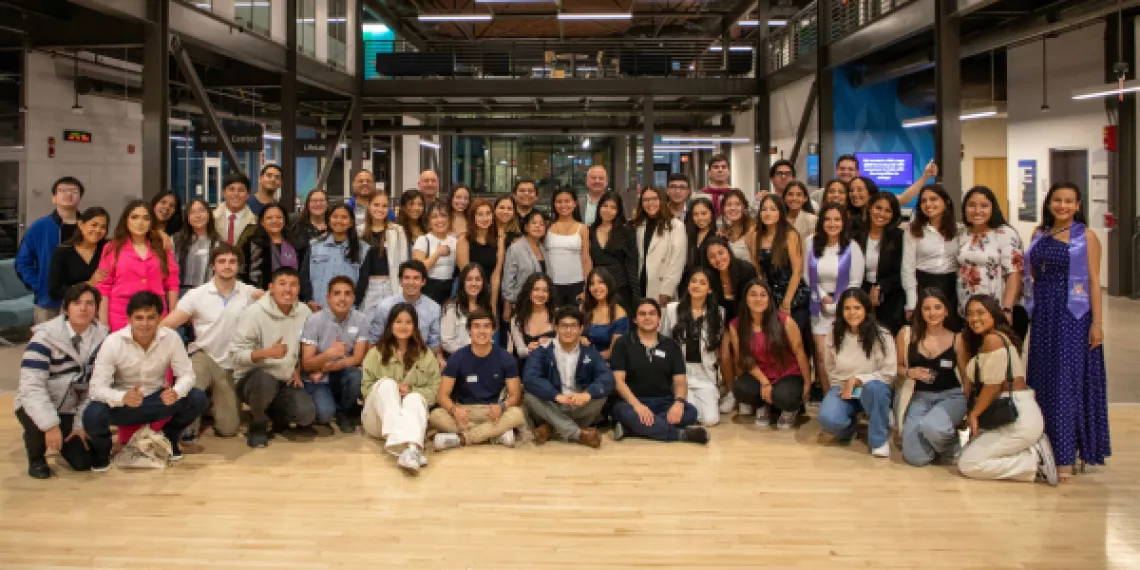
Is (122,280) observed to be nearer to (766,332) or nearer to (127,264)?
(127,264)

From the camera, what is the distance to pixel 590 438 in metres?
4.95

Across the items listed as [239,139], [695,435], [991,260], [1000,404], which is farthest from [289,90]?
[1000,404]

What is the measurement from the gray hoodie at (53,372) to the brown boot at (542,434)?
247cm

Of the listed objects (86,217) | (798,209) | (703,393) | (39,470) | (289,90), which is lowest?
(39,470)

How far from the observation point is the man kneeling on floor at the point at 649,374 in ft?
16.9

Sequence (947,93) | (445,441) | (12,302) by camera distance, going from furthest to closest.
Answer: (947,93)
(12,302)
(445,441)

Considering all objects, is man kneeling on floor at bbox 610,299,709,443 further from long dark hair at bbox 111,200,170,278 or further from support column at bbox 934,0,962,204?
support column at bbox 934,0,962,204

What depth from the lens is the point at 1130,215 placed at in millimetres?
11227

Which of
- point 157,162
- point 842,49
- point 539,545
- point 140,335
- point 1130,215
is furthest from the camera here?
point 842,49

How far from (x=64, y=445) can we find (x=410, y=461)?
1.82 metres

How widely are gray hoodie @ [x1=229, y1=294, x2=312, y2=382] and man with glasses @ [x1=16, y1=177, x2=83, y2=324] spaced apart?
143 centimetres

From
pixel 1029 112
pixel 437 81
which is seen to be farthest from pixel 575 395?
pixel 437 81

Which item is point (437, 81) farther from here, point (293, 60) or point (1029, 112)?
point (1029, 112)

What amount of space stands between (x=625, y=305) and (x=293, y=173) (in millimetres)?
8834
